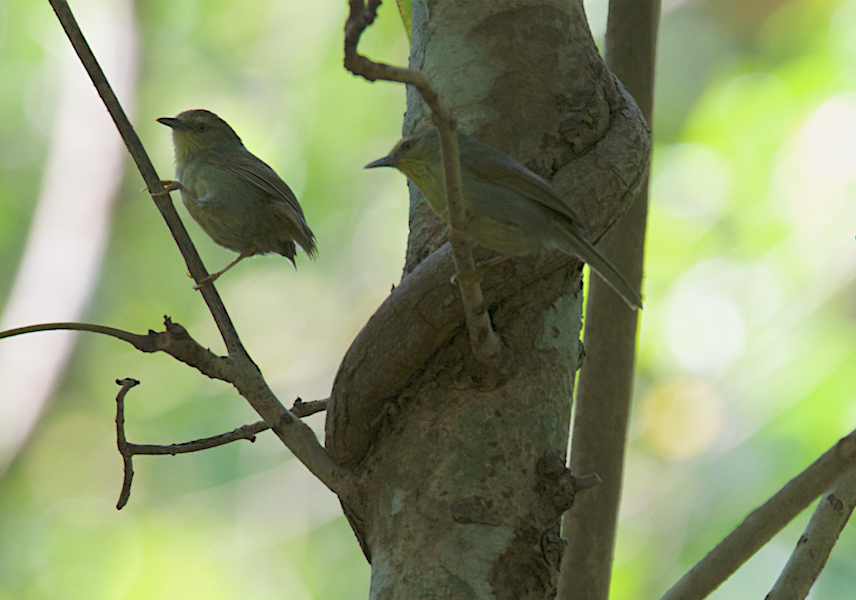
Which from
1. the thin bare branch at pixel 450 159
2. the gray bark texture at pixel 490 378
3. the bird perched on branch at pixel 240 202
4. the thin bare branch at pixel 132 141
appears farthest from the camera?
the bird perched on branch at pixel 240 202

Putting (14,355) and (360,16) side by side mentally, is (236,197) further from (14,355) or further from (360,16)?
(14,355)

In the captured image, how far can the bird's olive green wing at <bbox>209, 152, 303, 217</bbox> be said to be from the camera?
174cm

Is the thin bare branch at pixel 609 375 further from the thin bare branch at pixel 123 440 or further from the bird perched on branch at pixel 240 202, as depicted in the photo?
the thin bare branch at pixel 123 440

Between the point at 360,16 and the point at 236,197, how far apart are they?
1105 millimetres

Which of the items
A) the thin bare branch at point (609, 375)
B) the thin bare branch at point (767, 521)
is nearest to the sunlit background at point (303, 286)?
the thin bare branch at point (609, 375)

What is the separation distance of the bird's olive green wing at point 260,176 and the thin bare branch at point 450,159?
0.83 meters

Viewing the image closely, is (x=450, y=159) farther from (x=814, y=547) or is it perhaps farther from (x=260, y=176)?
(x=260, y=176)

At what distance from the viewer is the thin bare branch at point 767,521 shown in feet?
3.11

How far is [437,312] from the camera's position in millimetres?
1113

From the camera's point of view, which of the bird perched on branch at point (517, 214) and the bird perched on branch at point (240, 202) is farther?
the bird perched on branch at point (240, 202)

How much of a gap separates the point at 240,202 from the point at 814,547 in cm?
128

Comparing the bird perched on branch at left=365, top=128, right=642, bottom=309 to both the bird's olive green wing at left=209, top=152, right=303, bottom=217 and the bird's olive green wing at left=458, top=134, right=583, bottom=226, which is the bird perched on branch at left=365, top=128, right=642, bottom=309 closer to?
the bird's olive green wing at left=458, top=134, right=583, bottom=226

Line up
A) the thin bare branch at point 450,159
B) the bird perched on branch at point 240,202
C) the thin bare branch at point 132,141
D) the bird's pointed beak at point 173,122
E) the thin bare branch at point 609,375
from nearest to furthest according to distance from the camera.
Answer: the thin bare branch at point 450,159
the thin bare branch at point 132,141
the thin bare branch at point 609,375
the bird perched on branch at point 240,202
the bird's pointed beak at point 173,122

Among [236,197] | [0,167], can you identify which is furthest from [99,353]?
[236,197]
